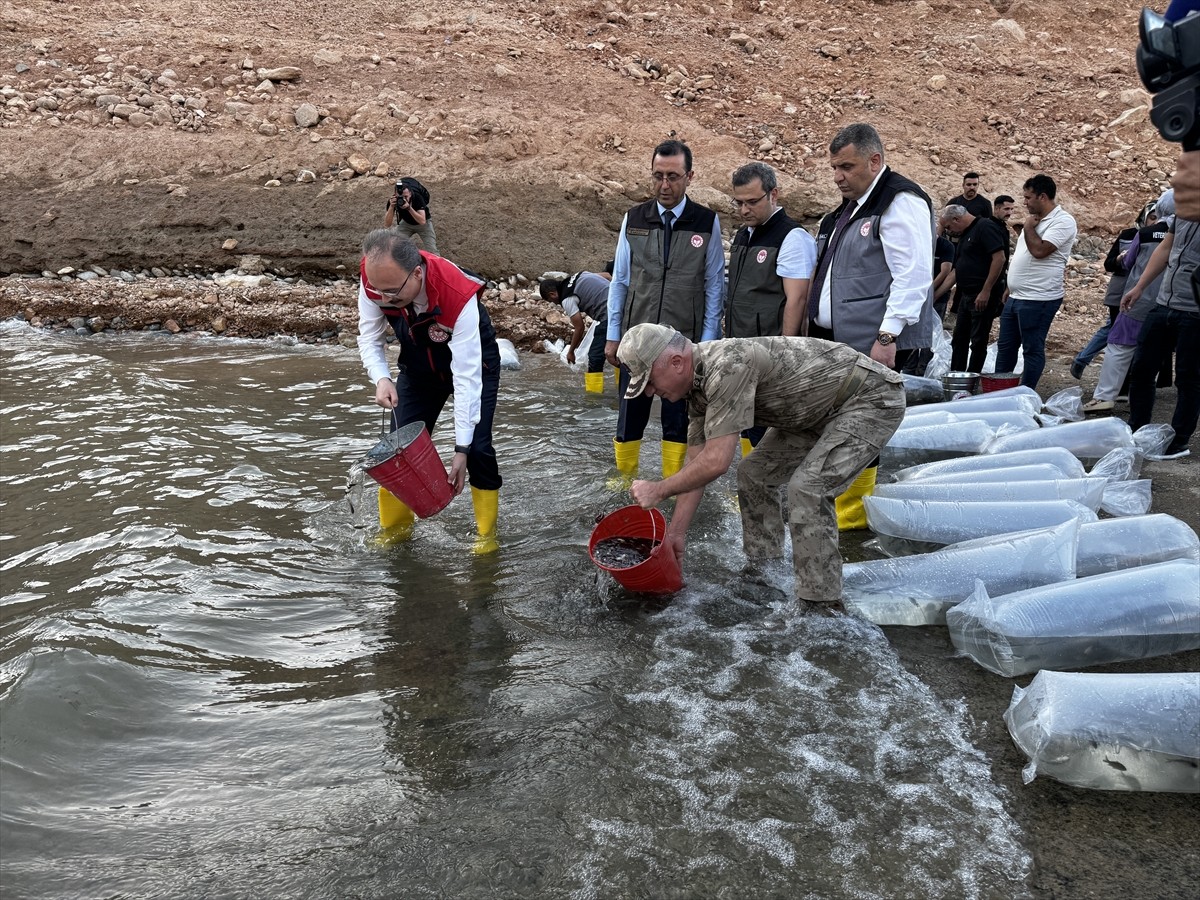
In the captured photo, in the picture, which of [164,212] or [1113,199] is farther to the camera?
[1113,199]

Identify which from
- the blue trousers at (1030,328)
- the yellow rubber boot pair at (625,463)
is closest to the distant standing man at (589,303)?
the yellow rubber boot pair at (625,463)

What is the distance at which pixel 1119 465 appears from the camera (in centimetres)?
555

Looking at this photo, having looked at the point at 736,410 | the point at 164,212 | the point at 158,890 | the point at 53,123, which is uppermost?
the point at 53,123

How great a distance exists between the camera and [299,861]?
2910mm

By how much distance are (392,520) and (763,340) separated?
246 cm

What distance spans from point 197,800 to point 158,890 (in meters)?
0.45

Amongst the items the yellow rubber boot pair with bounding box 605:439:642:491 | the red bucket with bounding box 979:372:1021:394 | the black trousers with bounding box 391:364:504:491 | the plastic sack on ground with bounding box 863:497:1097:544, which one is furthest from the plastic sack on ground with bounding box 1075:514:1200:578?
the red bucket with bounding box 979:372:1021:394

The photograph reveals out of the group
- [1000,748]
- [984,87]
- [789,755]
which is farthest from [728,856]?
[984,87]

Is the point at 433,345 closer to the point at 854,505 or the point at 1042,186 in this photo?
the point at 854,505

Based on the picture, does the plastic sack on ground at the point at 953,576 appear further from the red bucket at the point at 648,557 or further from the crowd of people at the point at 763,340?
the red bucket at the point at 648,557

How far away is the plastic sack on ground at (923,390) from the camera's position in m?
7.83

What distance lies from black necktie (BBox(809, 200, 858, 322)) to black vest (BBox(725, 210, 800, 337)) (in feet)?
1.19

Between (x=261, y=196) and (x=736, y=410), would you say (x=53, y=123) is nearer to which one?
(x=261, y=196)

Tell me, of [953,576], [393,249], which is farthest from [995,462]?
[393,249]
